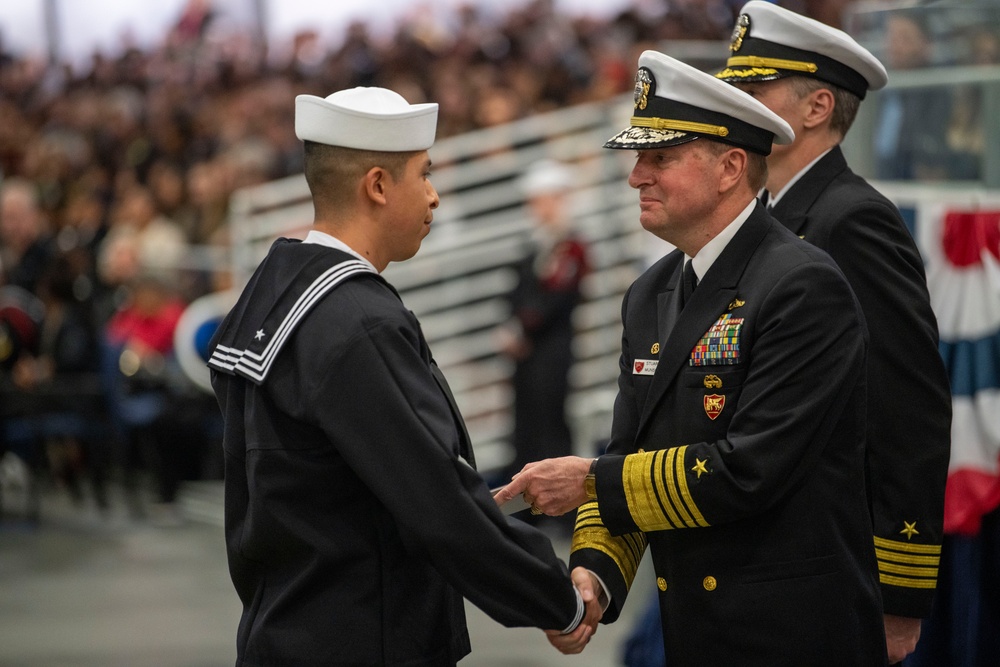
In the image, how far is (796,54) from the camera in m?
2.87

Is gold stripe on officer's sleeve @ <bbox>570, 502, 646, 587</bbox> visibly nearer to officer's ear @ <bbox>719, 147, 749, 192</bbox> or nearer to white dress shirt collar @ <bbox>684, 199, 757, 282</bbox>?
white dress shirt collar @ <bbox>684, 199, 757, 282</bbox>

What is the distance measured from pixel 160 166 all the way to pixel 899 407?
369 inches

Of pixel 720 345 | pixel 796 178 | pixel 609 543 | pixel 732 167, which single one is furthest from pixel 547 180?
pixel 720 345

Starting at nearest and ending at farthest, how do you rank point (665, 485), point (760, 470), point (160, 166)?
1. point (760, 470)
2. point (665, 485)
3. point (160, 166)

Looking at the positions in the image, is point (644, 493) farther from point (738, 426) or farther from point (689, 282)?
point (689, 282)

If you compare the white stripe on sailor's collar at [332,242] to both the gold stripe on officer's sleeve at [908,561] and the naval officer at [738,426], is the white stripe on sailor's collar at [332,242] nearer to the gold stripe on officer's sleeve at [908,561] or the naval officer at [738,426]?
the naval officer at [738,426]

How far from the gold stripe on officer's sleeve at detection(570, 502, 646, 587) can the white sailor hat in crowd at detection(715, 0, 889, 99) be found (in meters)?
0.96

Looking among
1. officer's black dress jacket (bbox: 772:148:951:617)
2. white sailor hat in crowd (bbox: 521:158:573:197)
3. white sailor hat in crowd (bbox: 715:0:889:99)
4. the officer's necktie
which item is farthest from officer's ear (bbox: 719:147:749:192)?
white sailor hat in crowd (bbox: 521:158:573:197)

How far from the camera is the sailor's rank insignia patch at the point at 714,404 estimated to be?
2.43 m

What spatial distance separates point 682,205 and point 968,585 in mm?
1485

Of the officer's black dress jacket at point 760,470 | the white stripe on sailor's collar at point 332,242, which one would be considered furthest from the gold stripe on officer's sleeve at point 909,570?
the white stripe on sailor's collar at point 332,242

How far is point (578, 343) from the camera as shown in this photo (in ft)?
27.2

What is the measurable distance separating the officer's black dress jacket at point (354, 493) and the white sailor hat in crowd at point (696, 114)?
1.87ft

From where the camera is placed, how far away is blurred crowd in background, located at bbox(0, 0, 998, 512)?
8.45m
